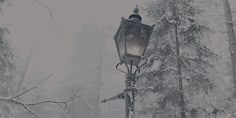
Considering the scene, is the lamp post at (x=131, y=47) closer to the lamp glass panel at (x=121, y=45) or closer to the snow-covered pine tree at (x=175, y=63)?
the lamp glass panel at (x=121, y=45)

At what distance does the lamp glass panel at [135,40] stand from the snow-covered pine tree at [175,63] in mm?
4849

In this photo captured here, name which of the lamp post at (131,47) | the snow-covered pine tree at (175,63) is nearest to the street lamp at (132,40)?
the lamp post at (131,47)

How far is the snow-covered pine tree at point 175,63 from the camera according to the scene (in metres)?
9.01

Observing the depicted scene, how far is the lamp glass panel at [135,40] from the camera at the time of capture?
4094 mm

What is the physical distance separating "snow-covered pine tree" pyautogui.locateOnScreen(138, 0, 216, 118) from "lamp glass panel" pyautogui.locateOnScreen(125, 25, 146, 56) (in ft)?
15.9

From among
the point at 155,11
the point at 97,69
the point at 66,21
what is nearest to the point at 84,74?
the point at 97,69

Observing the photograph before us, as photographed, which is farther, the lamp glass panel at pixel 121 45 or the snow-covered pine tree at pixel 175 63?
the snow-covered pine tree at pixel 175 63

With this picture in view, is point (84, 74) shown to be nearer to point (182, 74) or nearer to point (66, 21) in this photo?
point (66, 21)

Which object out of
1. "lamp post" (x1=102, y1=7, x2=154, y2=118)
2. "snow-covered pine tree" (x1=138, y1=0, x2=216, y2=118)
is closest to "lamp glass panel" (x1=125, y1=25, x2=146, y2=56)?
"lamp post" (x1=102, y1=7, x2=154, y2=118)

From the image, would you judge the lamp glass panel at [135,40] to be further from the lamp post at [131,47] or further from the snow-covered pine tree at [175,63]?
the snow-covered pine tree at [175,63]

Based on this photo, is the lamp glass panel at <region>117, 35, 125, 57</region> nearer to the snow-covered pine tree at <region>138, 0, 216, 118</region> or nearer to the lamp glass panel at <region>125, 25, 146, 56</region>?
the lamp glass panel at <region>125, 25, 146, 56</region>

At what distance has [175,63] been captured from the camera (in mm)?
9398

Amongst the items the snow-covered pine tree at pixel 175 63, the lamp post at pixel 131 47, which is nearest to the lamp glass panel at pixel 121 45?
the lamp post at pixel 131 47

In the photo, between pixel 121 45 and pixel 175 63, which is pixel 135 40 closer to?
pixel 121 45
